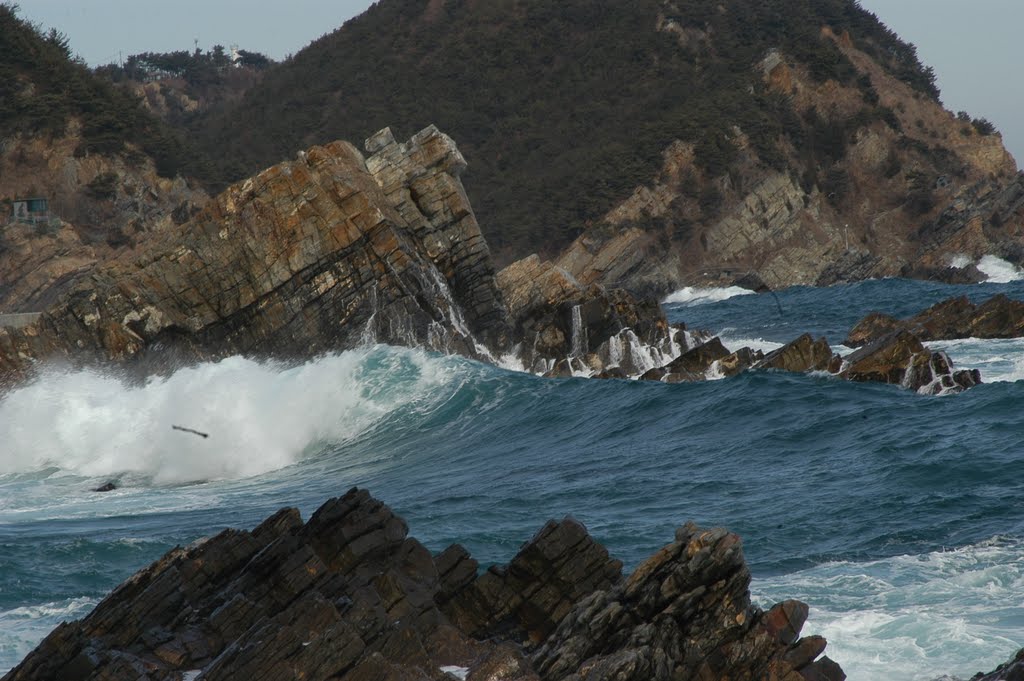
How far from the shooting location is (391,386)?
27922 mm

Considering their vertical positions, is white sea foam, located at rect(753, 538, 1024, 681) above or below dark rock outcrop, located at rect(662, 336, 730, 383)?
below

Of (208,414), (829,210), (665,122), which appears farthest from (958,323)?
(665,122)

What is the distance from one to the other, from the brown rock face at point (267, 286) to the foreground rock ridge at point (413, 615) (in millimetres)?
21747

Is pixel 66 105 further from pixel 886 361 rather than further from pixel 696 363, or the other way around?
pixel 886 361

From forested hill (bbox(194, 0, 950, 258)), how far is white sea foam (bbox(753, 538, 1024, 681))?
6822 centimetres

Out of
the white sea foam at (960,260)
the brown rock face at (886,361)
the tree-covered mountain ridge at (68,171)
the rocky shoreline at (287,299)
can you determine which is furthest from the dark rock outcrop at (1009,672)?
the white sea foam at (960,260)

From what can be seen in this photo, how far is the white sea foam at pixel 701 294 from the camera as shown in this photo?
6946 centimetres

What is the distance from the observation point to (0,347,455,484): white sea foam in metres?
24.5

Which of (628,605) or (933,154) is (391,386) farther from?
(933,154)

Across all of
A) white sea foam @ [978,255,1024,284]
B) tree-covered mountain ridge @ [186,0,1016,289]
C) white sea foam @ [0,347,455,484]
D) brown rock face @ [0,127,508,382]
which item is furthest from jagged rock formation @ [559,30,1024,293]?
white sea foam @ [0,347,455,484]

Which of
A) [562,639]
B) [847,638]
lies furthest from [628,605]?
[847,638]

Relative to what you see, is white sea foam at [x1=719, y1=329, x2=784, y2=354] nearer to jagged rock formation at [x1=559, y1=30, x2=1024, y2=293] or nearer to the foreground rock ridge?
the foreground rock ridge

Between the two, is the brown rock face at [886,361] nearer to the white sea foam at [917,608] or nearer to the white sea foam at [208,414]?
the white sea foam at [208,414]

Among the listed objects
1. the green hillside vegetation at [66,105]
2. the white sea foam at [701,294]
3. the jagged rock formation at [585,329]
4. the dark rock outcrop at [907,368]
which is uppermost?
the green hillside vegetation at [66,105]
